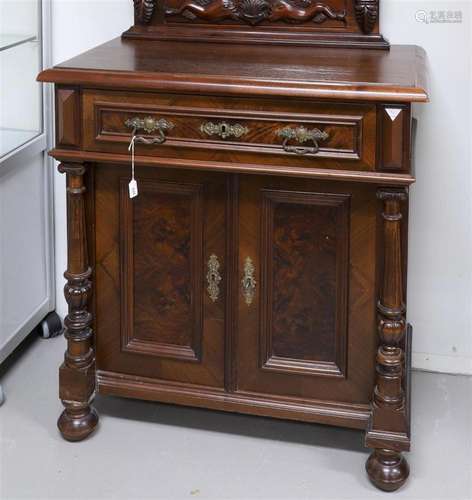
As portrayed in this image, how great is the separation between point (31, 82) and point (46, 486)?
1.27 meters

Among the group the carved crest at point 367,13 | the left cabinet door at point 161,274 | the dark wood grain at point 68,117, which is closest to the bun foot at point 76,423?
the left cabinet door at point 161,274

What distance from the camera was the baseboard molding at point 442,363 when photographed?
10.4 ft

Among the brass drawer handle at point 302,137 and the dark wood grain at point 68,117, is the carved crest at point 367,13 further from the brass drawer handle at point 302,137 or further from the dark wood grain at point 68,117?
the dark wood grain at point 68,117

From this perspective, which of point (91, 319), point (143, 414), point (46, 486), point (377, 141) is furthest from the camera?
point (143, 414)

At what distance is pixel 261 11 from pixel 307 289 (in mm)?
846

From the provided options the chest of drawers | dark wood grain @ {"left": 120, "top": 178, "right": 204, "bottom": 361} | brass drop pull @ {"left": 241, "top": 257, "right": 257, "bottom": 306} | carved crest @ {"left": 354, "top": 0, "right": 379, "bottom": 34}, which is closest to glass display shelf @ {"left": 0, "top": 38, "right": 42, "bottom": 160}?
the chest of drawers

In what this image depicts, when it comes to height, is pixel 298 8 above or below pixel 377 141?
above

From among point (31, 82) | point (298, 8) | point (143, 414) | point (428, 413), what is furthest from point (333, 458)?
point (31, 82)

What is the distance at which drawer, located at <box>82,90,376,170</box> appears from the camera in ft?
7.70

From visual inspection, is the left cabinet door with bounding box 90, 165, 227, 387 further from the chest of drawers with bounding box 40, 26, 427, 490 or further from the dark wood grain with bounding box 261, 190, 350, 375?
the dark wood grain with bounding box 261, 190, 350, 375

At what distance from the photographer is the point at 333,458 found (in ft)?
8.86

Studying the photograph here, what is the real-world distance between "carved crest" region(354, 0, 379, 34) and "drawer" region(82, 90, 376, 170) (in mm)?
610

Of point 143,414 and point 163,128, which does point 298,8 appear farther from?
point 143,414

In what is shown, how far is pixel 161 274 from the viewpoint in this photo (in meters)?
2.67
